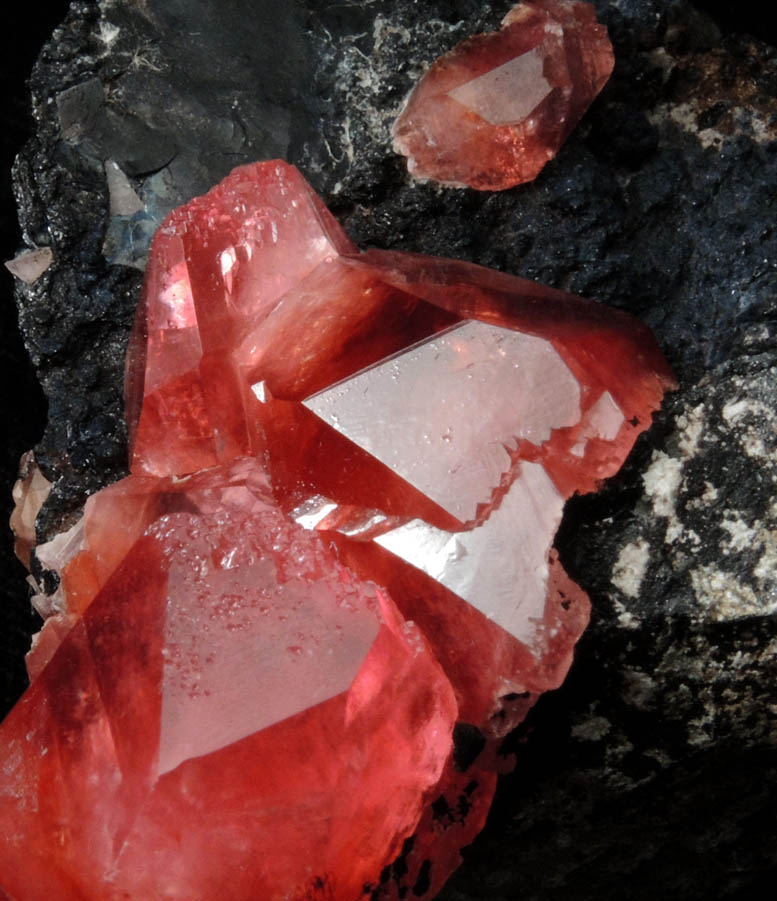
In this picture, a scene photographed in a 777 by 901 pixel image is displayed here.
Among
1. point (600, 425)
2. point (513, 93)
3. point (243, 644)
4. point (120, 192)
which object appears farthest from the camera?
point (120, 192)

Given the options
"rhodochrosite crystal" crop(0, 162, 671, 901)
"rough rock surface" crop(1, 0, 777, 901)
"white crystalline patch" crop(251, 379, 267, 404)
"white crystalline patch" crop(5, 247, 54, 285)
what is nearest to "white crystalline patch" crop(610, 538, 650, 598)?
"rough rock surface" crop(1, 0, 777, 901)

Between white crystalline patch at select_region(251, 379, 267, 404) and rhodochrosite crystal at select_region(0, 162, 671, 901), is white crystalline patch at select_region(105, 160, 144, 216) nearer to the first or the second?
rhodochrosite crystal at select_region(0, 162, 671, 901)

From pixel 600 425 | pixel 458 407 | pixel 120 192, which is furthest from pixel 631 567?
pixel 120 192

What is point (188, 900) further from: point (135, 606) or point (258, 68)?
point (258, 68)

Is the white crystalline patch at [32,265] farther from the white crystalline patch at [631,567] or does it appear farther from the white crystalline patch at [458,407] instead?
the white crystalline patch at [631,567]

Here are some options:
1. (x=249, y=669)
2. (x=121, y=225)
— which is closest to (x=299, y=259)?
(x=121, y=225)

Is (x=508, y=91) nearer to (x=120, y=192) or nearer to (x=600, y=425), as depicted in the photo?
(x=600, y=425)
